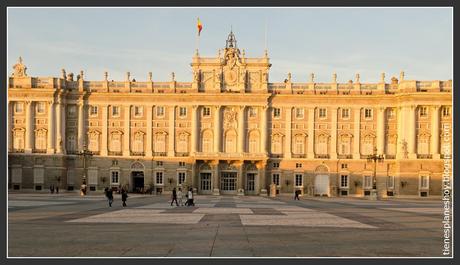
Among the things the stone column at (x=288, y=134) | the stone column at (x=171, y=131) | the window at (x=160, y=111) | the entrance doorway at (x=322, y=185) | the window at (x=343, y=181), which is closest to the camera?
the entrance doorway at (x=322, y=185)

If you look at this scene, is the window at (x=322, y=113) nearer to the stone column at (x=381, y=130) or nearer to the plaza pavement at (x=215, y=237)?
the stone column at (x=381, y=130)

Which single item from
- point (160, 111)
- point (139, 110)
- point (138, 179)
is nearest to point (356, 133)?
point (160, 111)

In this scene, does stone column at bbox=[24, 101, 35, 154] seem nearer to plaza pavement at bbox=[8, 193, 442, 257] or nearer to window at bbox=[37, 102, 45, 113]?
window at bbox=[37, 102, 45, 113]

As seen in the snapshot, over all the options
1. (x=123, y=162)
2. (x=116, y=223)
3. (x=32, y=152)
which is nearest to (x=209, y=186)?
(x=123, y=162)

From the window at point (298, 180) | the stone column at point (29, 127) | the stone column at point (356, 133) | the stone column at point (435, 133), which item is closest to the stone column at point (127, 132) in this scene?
the stone column at point (29, 127)

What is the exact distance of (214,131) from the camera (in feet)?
276

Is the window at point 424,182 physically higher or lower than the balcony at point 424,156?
lower

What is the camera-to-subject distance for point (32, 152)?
270 ft

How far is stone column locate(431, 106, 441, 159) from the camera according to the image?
80.9 metres

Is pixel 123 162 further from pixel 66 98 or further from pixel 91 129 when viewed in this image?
pixel 66 98

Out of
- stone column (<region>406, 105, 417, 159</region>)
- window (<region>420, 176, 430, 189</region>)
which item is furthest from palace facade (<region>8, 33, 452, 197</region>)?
window (<region>420, 176, 430, 189</region>)

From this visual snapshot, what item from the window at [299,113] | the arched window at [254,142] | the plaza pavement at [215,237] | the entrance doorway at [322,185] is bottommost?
the entrance doorway at [322,185]

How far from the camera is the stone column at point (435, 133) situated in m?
80.9

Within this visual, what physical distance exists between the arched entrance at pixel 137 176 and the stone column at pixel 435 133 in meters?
38.9
